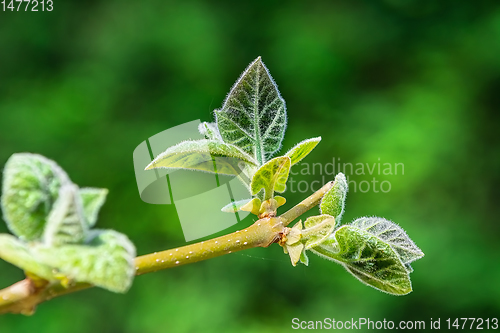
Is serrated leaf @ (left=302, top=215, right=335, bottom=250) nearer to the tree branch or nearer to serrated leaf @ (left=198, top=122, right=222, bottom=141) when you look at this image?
the tree branch

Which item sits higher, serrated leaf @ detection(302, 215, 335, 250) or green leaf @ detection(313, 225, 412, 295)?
serrated leaf @ detection(302, 215, 335, 250)

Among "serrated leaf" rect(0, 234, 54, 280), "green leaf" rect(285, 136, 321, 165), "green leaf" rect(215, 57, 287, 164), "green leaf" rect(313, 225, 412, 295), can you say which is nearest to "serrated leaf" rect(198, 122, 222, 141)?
"green leaf" rect(215, 57, 287, 164)

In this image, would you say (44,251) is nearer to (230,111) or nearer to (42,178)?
(42,178)

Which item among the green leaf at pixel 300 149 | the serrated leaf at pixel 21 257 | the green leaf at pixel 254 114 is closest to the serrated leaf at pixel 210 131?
the green leaf at pixel 254 114

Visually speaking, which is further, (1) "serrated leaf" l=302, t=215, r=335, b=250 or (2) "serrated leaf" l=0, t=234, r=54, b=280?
(1) "serrated leaf" l=302, t=215, r=335, b=250

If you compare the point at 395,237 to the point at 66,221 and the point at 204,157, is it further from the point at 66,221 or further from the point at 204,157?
the point at 66,221

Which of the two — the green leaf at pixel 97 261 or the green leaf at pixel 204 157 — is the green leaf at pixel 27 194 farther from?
the green leaf at pixel 204 157

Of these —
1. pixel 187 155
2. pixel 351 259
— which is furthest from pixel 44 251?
pixel 351 259
